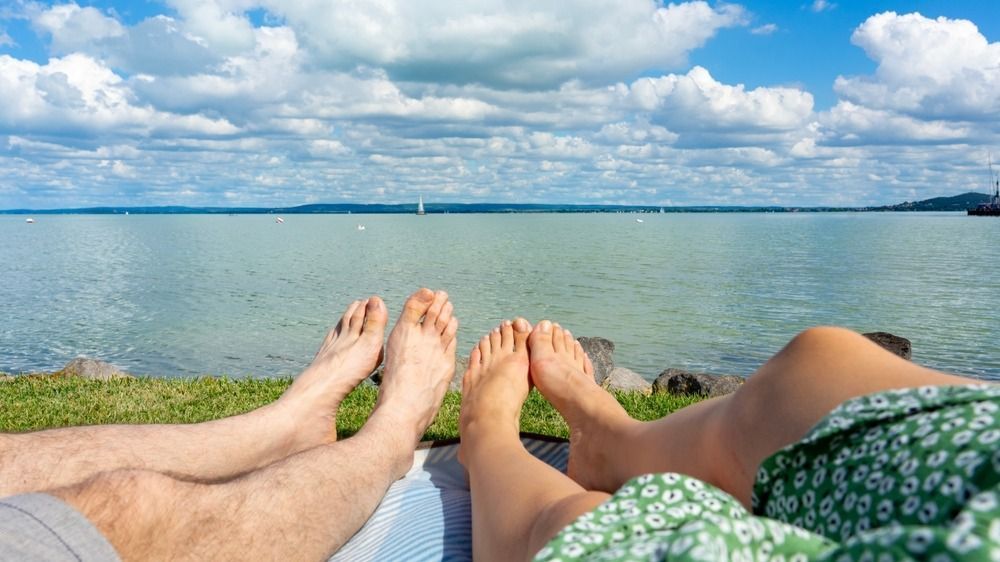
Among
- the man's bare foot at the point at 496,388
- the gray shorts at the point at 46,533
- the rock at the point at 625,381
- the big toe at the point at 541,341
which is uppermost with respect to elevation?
the gray shorts at the point at 46,533

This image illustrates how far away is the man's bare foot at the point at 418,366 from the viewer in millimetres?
3014

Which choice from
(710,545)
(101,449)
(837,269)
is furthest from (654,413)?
(837,269)

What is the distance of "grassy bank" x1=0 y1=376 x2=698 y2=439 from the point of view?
165 inches

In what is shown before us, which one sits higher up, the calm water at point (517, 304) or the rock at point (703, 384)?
the rock at point (703, 384)

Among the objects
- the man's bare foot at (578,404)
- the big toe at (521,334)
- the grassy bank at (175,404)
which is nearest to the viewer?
the man's bare foot at (578,404)

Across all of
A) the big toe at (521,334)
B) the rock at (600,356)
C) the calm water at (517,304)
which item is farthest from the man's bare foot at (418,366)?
the calm water at (517,304)

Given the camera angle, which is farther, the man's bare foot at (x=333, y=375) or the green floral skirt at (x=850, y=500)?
the man's bare foot at (x=333, y=375)

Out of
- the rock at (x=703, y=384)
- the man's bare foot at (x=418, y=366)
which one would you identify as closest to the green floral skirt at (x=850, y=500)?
the man's bare foot at (x=418, y=366)

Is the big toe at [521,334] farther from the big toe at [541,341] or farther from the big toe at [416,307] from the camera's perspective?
the big toe at [416,307]

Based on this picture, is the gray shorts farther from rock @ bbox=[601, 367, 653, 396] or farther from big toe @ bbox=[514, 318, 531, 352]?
rock @ bbox=[601, 367, 653, 396]

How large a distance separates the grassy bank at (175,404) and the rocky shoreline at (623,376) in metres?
0.78

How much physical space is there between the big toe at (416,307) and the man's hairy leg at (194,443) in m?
0.52

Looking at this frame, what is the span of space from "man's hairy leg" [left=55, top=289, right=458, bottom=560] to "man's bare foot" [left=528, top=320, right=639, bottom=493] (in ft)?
2.13

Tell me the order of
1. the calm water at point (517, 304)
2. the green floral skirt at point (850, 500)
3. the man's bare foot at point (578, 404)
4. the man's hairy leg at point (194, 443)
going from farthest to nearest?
the calm water at point (517, 304), the man's bare foot at point (578, 404), the man's hairy leg at point (194, 443), the green floral skirt at point (850, 500)
